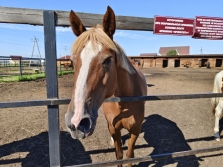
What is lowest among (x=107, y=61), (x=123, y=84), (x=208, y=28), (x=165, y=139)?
(x=165, y=139)

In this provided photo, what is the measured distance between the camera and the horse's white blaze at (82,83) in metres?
1.20

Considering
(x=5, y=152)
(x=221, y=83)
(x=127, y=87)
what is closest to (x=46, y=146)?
(x=5, y=152)

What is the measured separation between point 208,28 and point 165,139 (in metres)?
2.44

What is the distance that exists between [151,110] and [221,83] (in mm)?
2166

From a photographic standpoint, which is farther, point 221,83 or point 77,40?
point 221,83

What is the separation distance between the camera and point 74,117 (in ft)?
3.92

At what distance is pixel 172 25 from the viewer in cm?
213

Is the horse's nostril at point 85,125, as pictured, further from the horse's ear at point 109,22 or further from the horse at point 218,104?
the horse at point 218,104

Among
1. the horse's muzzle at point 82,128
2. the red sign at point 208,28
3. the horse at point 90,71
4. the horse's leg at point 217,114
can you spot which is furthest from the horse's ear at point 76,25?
the horse's leg at point 217,114

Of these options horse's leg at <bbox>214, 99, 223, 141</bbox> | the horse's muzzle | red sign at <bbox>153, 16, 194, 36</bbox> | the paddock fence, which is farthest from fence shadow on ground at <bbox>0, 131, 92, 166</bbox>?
horse's leg at <bbox>214, 99, 223, 141</bbox>

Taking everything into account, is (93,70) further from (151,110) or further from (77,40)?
(151,110)

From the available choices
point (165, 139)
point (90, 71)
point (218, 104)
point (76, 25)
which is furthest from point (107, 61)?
point (218, 104)

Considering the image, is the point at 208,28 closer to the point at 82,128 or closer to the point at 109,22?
the point at 109,22

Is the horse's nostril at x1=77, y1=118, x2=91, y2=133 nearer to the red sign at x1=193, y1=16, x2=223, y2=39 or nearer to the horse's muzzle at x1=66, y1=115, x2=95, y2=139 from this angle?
the horse's muzzle at x1=66, y1=115, x2=95, y2=139
